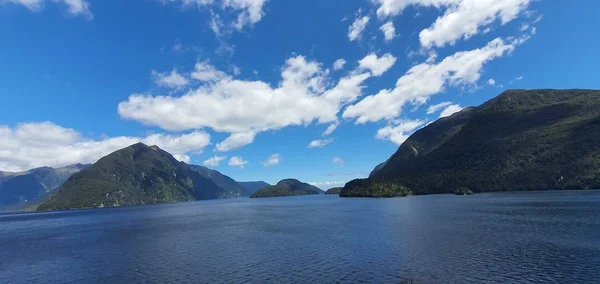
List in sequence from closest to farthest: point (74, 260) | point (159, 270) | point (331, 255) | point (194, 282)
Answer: point (194, 282), point (159, 270), point (331, 255), point (74, 260)

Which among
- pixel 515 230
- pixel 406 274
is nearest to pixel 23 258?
pixel 406 274

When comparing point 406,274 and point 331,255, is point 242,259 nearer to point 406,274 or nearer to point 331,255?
point 331,255

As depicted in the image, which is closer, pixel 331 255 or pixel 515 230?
pixel 331 255

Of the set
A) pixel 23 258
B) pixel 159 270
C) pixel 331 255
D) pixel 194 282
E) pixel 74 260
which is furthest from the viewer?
pixel 23 258

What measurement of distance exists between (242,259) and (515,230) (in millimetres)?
78565

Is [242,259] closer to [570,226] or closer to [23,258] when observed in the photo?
[23,258]

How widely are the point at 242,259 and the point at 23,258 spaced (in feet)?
228

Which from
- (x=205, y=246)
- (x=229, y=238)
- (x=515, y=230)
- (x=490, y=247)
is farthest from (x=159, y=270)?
(x=515, y=230)

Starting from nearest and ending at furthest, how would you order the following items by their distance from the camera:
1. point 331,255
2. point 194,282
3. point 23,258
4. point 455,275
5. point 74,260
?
point 455,275
point 194,282
point 331,255
point 74,260
point 23,258

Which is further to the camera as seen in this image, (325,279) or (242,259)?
(242,259)

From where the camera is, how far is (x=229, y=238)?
11200cm

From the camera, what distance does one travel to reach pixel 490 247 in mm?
74000

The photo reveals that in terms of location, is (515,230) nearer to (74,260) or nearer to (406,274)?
(406,274)

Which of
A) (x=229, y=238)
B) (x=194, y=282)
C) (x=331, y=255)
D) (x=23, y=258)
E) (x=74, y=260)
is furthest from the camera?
(x=229, y=238)
